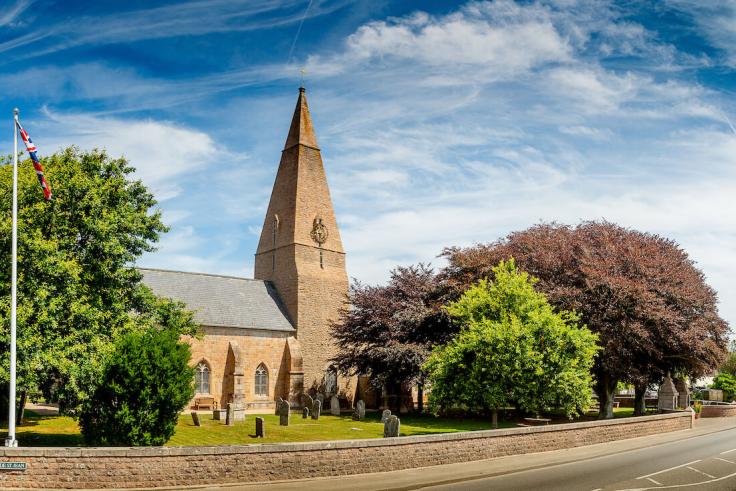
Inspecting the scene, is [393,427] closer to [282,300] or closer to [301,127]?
[282,300]

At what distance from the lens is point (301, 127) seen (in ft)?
171

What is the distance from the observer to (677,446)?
2783 cm

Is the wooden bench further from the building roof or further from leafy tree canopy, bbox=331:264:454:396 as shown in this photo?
leafy tree canopy, bbox=331:264:454:396

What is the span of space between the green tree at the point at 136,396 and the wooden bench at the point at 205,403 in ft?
62.4

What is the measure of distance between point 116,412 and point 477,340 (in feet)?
49.6

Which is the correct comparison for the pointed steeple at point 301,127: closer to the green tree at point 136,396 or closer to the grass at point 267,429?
the grass at point 267,429

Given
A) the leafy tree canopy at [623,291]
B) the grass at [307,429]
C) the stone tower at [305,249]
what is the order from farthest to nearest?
the stone tower at [305,249]
the leafy tree canopy at [623,291]
the grass at [307,429]

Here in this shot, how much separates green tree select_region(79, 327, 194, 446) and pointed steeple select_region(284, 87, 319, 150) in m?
32.1

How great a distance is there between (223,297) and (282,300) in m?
4.98

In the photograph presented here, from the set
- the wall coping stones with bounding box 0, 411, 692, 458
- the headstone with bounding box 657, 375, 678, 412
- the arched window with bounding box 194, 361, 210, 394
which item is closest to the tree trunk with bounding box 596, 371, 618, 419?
the headstone with bounding box 657, 375, 678, 412

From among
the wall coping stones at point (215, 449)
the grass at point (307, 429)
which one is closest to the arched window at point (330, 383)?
the grass at point (307, 429)

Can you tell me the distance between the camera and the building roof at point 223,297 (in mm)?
43656

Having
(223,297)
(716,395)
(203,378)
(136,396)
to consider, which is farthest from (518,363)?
(716,395)

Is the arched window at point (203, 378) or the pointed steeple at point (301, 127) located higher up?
the pointed steeple at point (301, 127)
